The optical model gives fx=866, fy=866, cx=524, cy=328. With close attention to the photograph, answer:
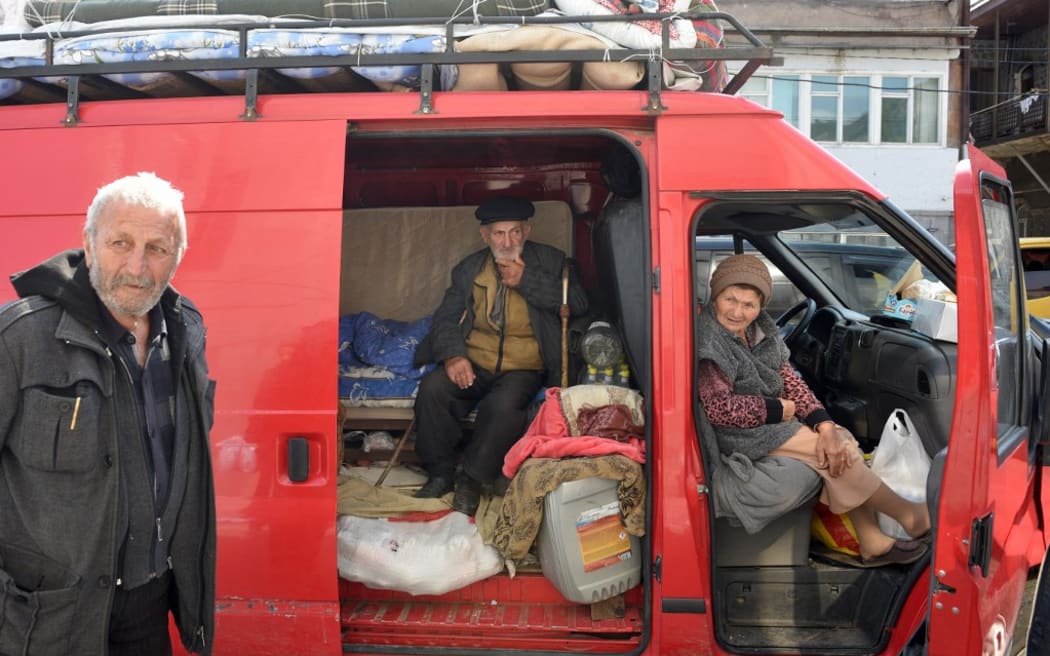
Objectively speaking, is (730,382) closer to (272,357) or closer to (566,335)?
(566,335)

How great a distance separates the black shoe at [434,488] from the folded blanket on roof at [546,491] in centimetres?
68

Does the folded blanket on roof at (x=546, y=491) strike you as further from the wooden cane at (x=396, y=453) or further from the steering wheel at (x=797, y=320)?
the steering wheel at (x=797, y=320)

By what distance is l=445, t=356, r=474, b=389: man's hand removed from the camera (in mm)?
3865

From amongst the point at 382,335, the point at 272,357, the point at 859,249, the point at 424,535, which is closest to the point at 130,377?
the point at 272,357

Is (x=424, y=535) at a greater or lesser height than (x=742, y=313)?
lesser

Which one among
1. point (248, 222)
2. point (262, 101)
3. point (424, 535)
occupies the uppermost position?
point (262, 101)

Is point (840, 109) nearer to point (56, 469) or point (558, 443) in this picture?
point (558, 443)

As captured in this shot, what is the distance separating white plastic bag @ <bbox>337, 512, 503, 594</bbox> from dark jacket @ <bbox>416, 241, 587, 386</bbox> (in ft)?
3.22

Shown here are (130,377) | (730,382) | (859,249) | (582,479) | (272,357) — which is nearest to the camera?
(130,377)

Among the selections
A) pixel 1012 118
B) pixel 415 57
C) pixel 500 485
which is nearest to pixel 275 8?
pixel 415 57

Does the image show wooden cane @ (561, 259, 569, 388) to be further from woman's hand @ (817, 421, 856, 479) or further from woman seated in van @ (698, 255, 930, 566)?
woman's hand @ (817, 421, 856, 479)

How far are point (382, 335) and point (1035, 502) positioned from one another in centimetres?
298

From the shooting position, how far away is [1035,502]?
2.87 m

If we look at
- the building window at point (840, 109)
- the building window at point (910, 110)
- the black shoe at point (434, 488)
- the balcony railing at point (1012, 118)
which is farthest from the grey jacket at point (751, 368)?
the balcony railing at point (1012, 118)
